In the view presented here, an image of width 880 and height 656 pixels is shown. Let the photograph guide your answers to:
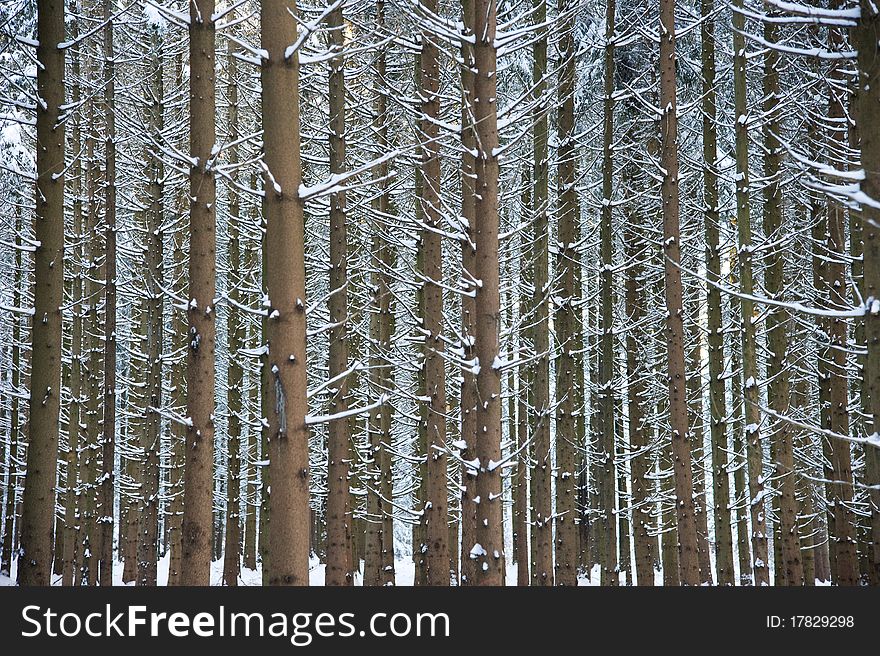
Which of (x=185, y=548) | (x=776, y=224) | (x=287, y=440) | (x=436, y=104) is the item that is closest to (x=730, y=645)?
(x=287, y=440)

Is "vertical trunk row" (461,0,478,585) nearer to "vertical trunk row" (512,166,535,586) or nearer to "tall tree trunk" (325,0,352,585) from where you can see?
"tall tree trunk" (325,0,352,585)

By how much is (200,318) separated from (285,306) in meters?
3.01

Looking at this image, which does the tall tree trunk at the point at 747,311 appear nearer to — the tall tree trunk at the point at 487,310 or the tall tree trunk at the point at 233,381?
the tall tree trunk at the point at 487,310

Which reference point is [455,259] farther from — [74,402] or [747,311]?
[74,402]

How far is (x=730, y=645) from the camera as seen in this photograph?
5.87 metres

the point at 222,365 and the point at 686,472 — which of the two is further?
the point at 222,365

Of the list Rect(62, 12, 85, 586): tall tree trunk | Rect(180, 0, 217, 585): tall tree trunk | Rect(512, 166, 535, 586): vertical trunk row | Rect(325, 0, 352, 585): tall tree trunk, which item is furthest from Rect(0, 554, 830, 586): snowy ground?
Rect(180, 0, 217, 585): tall tree trunk

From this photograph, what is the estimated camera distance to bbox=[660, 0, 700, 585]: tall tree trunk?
10.9 m

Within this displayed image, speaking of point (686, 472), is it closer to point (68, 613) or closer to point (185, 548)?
point (185, 548)

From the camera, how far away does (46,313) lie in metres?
8.98

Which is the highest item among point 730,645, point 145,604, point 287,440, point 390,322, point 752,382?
point 390,322

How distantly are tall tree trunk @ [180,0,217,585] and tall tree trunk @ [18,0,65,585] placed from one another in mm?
1503

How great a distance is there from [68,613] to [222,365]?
2315 cm

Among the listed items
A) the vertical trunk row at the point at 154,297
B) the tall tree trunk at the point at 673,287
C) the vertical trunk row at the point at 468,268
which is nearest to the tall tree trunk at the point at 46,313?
the vertical trunk row at the point at 154,297
